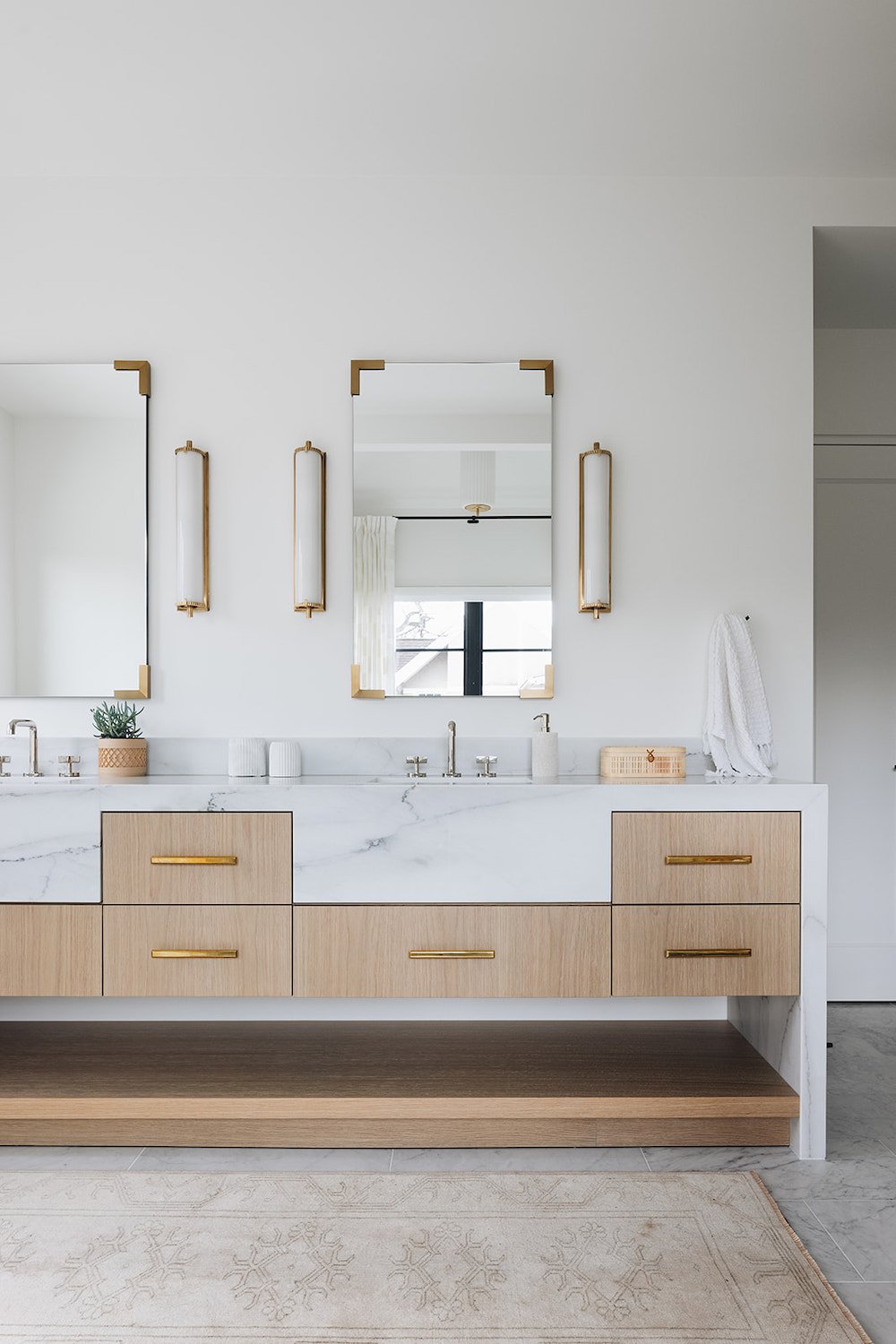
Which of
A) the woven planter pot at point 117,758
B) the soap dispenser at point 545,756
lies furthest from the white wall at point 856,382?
the woven planter pot at point 117,758

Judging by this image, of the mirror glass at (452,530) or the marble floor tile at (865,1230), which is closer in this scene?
the marble floor tile at (865,1230)

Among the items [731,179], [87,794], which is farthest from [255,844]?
[731,179]

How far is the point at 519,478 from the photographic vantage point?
106 inches

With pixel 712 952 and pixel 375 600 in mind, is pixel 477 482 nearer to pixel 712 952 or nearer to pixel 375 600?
pixel 375 600

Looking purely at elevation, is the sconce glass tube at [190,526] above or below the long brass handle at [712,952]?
above

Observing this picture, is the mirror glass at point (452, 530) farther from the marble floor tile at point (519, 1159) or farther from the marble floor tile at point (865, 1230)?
the marble floor tile at point (865, 1230)

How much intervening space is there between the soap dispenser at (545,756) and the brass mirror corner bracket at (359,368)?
1083 mm

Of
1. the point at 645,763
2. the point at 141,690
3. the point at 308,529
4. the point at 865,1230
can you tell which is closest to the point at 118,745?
the point at 141,690

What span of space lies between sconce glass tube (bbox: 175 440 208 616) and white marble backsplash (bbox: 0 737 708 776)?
43cm

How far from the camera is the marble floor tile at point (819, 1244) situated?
170 cm

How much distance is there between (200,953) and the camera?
2.20 meters

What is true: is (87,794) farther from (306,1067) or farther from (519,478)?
(519,478)

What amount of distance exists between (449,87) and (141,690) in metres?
1.79

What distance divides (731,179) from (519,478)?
1.07 metres
